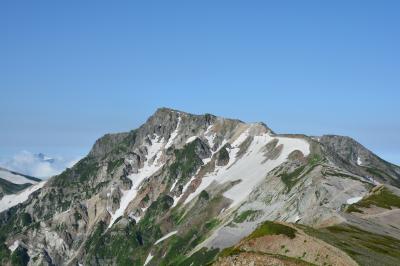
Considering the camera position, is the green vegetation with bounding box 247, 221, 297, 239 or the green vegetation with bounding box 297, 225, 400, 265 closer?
the green vegetation with bounding box 297, 225, 400, 265

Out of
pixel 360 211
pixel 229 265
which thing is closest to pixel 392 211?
pixel 360 211

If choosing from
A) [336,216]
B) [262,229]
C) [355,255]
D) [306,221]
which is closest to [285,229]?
[262,229]

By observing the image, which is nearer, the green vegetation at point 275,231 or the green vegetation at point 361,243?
the green vegetation at point 361,243

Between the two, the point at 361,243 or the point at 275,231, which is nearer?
the point at 275,231

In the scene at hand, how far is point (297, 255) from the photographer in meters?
92.6

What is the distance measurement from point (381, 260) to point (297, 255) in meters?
13.4

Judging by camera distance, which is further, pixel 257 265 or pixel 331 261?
pixel 331 261

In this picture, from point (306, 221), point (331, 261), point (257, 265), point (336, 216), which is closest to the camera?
point (257, 265)

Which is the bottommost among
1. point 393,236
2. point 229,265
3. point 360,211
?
point 229,265

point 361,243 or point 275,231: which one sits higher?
point 361,243

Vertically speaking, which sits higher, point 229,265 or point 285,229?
point 285,229

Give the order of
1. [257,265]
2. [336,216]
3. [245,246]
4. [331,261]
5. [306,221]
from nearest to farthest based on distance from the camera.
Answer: [257,265] → [331,261] → [245,246] → [336,216] → [306,221]

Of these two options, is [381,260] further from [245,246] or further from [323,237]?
[245,246]

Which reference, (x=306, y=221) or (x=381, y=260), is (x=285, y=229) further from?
(x=306, y=221)
